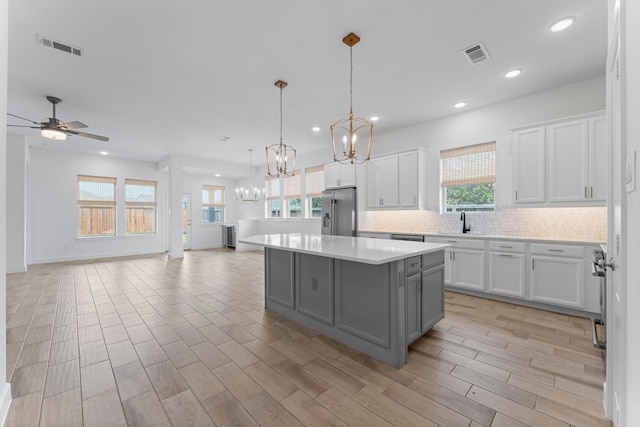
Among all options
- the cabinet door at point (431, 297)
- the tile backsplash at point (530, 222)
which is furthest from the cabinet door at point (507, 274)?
the cabinet door at point (431, 297)

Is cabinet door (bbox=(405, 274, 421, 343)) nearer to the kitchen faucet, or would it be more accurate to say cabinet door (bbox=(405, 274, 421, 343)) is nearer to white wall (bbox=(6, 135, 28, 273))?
the kitchen faucet

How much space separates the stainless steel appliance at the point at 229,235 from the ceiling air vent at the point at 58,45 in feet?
22.7

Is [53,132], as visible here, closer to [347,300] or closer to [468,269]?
[347,300]

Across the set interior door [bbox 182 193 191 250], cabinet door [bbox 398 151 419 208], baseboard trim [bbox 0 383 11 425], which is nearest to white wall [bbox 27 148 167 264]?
interior door [bbox 182 193 191 250]

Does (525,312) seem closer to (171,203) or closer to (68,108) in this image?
(68,108)

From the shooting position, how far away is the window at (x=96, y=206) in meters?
7.25

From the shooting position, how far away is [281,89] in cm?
366

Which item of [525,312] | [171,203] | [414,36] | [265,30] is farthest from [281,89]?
[171,203]

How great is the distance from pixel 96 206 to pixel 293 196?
543 cm

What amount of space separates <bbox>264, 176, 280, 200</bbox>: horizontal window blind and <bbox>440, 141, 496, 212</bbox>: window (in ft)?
17.1

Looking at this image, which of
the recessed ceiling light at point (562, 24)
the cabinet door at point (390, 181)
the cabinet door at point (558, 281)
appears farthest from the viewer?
the cabinet door at point (390, 181)

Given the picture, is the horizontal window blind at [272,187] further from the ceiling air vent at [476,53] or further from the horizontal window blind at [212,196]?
the ceiling air vent at [476,53]

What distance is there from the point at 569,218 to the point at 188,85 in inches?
212

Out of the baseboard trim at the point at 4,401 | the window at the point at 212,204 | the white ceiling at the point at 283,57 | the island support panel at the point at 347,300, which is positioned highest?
the white ceiling at the point at 283,57
